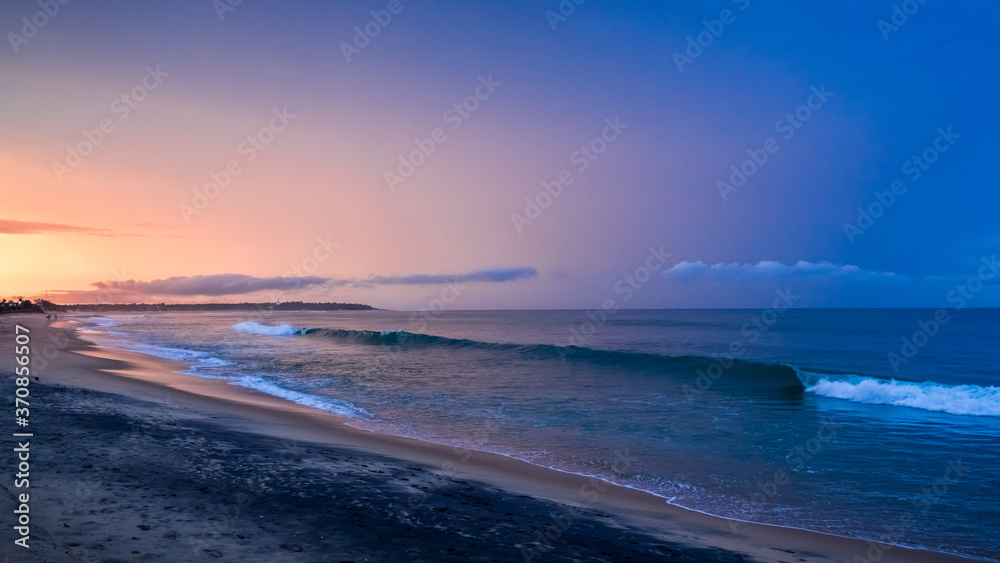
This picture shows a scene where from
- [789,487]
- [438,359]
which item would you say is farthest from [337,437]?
[438,359]

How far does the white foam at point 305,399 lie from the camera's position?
1708cm

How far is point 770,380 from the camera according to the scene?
80.6 ft

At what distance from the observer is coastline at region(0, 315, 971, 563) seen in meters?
6.99

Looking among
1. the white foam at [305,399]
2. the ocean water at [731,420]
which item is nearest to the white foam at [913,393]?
the ocean water at [731,420]

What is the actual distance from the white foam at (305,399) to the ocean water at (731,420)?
0.41 ft

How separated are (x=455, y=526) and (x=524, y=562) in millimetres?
1280

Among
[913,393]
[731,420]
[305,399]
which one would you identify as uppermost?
[913,393]

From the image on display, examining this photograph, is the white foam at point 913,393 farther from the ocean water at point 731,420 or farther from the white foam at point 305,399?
the white foam at point 305,399

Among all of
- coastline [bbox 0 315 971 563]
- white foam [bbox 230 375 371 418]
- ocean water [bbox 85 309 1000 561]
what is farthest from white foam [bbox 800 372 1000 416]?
white foam [bbox 230 375 371 418]

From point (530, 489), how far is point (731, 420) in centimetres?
951

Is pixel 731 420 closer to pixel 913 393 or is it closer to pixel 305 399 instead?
pixel 913 393

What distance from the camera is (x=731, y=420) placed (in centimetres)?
1620

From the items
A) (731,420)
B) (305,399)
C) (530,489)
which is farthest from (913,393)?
(305,399)

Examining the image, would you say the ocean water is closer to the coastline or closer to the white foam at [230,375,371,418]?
the white foam at [230,375,371,418]
